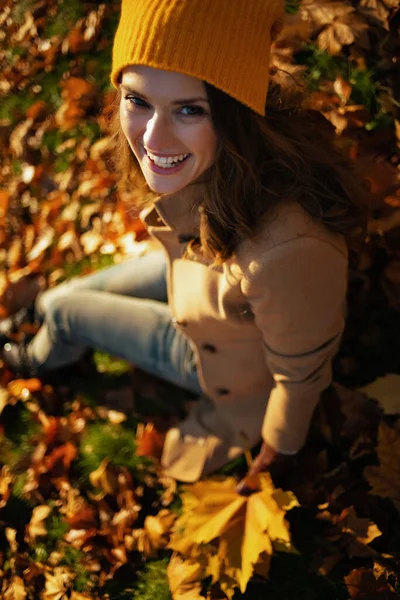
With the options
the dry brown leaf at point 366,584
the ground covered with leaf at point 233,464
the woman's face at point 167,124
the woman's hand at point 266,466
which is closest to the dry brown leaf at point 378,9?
the ground covered with leaf at point 233,464

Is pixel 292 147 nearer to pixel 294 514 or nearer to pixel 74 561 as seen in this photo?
pixel 294 514

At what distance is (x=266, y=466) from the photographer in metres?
1.77

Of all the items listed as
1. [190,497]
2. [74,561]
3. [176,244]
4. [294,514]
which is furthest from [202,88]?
[74,561]

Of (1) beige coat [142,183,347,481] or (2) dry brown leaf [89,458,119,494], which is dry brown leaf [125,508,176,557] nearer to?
(2) dry brown leaf [89,458,119,494]

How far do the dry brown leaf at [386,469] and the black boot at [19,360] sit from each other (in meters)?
1.40

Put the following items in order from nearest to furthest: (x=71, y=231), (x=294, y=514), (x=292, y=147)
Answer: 1. (x=292, y=147)
2. (x=294, y=514)
3. (x=71, y=231)

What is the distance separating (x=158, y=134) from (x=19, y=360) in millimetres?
1529

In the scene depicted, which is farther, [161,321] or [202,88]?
[161,321]

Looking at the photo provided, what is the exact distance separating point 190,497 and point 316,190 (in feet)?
3.35

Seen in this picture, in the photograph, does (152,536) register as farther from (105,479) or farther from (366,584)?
(366,584)

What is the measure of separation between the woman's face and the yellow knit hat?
0.04 m

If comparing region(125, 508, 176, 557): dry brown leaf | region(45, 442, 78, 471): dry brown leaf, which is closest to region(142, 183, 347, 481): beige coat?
region(125, 508, 176, 557): dry brown leaf

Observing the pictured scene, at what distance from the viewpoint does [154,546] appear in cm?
196

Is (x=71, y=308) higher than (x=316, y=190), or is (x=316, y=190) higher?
(x=316, y=190)
